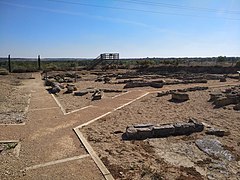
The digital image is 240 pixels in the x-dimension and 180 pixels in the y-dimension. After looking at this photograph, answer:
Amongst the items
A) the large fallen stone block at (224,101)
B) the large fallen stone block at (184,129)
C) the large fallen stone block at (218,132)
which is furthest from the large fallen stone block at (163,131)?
the large fallen stone block at (224,101)

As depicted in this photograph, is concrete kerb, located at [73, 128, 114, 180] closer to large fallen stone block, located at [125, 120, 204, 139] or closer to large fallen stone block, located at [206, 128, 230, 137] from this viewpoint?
large fallen stone block, located at [125, 120, 204, 139]

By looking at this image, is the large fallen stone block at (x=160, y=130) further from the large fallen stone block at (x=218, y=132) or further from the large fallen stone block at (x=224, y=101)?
the large fallen stone block at (x=224, y=101)

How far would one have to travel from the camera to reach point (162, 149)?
7.86 metres

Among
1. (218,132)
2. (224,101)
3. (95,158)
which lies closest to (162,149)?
(95,158)

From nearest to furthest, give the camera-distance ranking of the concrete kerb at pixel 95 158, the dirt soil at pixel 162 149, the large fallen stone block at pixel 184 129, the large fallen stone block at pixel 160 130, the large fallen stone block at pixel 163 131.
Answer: the concrete kerb at pixel 95 158 → the dirt soil at pixel 162 149 → the large fallen stone block at pixel 160 130 → the large fallen stone block at pixel 163 131 → the large fallen stone block at pixel 184 129

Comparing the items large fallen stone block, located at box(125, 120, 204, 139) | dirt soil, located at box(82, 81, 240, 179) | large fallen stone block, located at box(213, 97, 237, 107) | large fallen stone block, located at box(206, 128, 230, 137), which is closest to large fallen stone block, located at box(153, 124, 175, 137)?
large fallen stone block, located at box(125, 120, 204, 139)

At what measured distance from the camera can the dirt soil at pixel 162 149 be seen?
6340 mm

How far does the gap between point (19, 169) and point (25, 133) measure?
312 centimetres

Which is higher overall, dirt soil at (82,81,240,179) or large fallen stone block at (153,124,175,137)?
large fallen stone block at (153,124,175,137)

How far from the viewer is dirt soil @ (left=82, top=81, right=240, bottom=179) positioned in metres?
6.34

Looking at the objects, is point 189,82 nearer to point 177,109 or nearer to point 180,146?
point 177,109

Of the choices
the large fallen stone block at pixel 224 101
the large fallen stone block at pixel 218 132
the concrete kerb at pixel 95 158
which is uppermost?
the large fallen stone block at pixel 224 101

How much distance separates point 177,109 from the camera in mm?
13469

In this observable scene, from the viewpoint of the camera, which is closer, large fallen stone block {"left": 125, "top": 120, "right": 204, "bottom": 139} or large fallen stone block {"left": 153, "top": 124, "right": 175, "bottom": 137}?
large fallen stone block {"left": 125, "top": 120, "right": 204, "bottom": 139}
